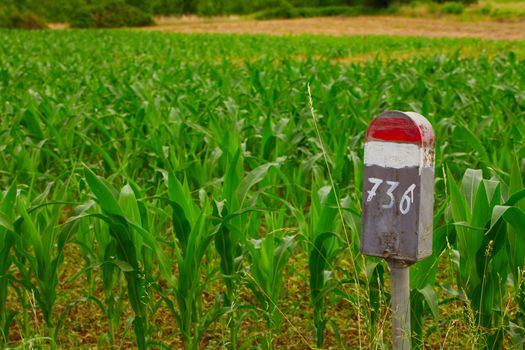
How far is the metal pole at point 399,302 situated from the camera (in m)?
2.04

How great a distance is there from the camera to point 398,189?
1.94m

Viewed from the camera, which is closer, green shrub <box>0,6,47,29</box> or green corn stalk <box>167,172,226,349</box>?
green corn stalk <box>167,172,226,349</box>

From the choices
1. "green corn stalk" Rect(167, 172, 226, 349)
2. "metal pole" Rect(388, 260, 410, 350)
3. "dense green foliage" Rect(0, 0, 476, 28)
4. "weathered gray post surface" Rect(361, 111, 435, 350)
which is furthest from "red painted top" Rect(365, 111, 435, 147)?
"dense green foliage" Rect(0, 0, 476, 28)

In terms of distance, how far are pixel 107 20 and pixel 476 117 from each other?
35.0 meters

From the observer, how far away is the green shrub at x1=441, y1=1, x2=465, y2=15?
39594 mm

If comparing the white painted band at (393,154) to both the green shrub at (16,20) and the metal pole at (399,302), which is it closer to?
the metal pole at (399,302)

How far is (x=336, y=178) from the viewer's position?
420 cm

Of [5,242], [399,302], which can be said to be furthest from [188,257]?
[399,302]

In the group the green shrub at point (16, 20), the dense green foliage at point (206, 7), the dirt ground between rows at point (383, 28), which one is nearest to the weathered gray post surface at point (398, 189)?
the dirt ground between rows at point (383, 28)

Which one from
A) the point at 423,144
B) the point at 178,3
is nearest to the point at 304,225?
the point at 423,144

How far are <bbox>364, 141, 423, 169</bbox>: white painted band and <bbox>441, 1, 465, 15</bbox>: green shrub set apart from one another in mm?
39903

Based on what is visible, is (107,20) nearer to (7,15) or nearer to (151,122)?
(7,15)

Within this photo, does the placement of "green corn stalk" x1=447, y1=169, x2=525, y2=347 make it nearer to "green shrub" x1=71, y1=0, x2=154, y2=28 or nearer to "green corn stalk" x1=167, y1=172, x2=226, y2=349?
"green corn stalk" x1=167, y1=172, x2=226, y2=349

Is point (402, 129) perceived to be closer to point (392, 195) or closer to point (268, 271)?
point (392, 195)
